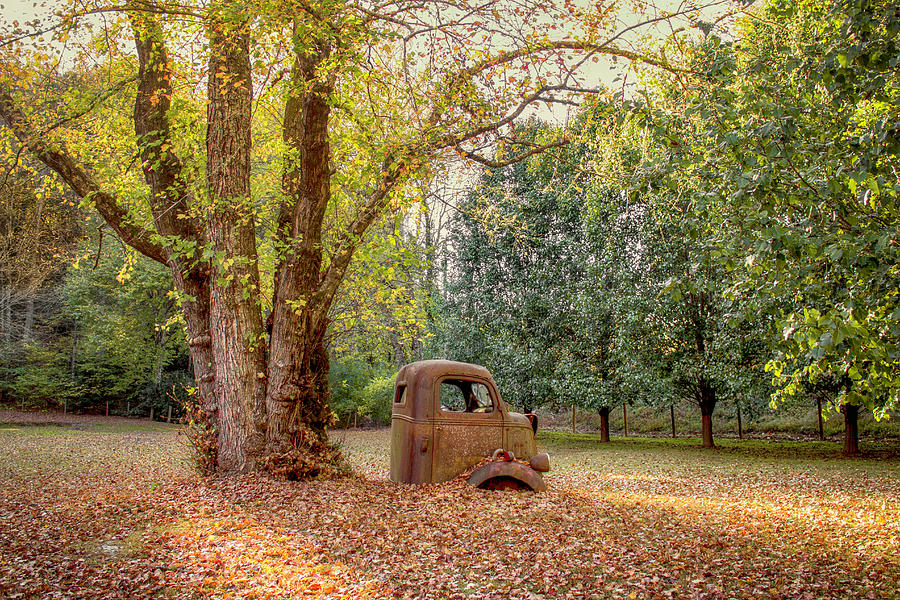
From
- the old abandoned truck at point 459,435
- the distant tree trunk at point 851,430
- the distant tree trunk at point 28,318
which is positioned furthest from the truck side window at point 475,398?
the distant tree trunk at point 28,318

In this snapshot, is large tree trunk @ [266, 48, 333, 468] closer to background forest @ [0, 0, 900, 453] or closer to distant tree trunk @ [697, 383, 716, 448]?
background forest @ [0, 0, 900, 453]

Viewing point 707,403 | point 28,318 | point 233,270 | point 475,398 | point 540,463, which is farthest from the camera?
point 28,318

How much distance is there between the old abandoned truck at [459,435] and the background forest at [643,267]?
5.18 feet

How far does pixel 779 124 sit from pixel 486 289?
19763 millimetres

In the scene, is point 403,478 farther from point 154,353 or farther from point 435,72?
point 154,353

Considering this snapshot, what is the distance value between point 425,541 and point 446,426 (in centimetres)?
296

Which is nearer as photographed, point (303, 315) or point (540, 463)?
point (303, 315)

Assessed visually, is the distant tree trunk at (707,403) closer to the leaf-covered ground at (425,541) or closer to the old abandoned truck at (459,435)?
the leaf-covered ground at (425,541)

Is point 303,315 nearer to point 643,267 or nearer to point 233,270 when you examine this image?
point 233,270

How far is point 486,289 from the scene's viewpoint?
78.1ft

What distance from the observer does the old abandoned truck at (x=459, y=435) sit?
8.71 metres

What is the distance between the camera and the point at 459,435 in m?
8.93

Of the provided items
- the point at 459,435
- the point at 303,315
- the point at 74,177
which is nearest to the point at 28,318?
the point at 74,177

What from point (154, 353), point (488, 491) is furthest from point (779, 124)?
point (154, 353)
